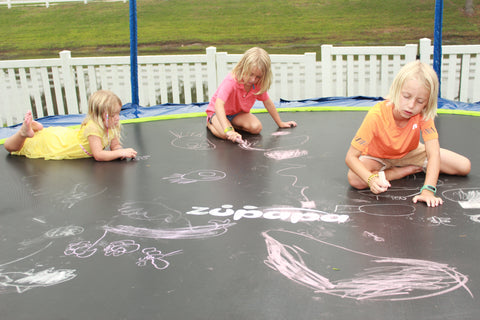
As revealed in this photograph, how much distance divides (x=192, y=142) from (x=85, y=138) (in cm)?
56

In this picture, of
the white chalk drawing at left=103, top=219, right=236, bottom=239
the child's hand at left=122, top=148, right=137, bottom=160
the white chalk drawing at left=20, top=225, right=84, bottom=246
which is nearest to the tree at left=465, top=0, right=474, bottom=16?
the child's hand at left=122, top=148, right=137, bottom=160

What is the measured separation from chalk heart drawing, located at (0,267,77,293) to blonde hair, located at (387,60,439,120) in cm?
114

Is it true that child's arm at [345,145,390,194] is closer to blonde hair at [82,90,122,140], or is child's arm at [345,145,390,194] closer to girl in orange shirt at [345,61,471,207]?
girl in orange shirt at [345,61,471,207]

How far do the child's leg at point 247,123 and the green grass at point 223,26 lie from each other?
6.04 meters

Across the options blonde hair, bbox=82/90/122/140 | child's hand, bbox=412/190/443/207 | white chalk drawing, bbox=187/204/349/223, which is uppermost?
blonde hair, bbox=82/90/122/140

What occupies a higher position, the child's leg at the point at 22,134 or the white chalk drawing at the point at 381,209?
the child's leg at the point at 22,134

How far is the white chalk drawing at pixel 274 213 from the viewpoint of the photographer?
1531 millimetres

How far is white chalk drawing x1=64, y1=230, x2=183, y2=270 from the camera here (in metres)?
1.29

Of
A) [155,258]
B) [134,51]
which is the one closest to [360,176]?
[155,258]

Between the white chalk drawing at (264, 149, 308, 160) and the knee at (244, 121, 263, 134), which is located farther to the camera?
Result: the knee at (244, 121, 263, 134)

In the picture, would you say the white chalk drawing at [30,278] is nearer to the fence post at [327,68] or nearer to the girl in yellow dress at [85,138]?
the girl in yellow dress at [85,138]

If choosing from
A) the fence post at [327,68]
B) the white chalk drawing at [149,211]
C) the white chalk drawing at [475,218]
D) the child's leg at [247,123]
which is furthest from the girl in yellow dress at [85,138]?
the fence post at [327,68]

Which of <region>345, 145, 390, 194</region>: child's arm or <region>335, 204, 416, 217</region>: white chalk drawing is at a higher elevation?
<region>345, 145, 390, 194</region>: child's arm

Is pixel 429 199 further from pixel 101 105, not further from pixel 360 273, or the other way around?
pixel 101 105
